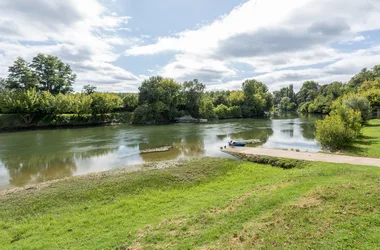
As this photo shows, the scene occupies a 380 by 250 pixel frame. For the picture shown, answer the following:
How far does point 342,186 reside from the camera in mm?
8375

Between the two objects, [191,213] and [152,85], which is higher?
[152,85]

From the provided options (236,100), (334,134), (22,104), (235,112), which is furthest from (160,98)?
(334,134)

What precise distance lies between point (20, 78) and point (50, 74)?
8.21 meters

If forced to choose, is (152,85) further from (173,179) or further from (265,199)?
(265,199)

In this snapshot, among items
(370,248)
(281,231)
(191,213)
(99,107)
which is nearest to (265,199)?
(281,231)

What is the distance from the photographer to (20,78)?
57.7m

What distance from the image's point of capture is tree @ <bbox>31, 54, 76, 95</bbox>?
2468 inches

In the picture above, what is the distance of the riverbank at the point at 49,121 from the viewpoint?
46344 millimetres

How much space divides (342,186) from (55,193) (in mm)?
12869

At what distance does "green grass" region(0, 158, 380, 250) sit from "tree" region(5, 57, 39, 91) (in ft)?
196

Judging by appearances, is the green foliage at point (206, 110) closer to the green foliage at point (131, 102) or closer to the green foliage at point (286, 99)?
the green foliage at point (131, 102)

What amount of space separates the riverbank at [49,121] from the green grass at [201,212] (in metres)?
43.3

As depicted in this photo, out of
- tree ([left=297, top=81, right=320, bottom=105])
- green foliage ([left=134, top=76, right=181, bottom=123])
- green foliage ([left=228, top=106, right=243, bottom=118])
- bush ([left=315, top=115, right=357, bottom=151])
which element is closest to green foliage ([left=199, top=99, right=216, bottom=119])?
green foliage ([left=134, top=76, right=181, bottom=123])

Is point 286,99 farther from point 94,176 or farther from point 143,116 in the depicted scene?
point 94,176
